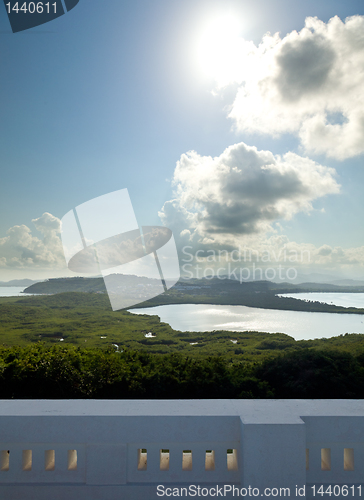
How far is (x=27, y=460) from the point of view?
7.40 ft

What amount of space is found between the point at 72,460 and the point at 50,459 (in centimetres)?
17

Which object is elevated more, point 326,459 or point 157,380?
point 326,459

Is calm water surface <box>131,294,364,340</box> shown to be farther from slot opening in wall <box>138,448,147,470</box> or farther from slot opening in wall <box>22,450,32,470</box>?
slot opening in wall <box>22,450,32,470</box>

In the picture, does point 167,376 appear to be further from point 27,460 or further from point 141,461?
point 27,460

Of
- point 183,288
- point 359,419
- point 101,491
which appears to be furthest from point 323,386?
point 183,288

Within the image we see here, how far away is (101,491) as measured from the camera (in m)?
2.17

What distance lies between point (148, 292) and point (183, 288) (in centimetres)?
1073

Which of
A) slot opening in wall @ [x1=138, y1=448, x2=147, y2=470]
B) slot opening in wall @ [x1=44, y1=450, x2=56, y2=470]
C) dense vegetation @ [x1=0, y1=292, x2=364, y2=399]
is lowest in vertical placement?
dense vegetation @ [x1=0, y1=292, x2=364, y2=399]

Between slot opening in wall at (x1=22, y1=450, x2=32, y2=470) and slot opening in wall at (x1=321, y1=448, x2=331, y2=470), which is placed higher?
slot opening in wall at (x1=22, y1=450, x2=32, y2=470)

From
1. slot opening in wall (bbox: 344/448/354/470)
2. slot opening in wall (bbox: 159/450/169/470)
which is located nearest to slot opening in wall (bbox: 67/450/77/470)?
slot opening in wall (bbox: 159/450/169/470)

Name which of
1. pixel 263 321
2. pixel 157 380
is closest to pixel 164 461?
pixel 157 380

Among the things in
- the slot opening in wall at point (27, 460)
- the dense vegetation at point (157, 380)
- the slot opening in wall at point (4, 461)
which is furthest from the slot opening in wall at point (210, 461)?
the dense vegetation at point (157, 380)

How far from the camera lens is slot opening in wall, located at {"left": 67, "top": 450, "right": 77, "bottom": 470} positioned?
2.22m

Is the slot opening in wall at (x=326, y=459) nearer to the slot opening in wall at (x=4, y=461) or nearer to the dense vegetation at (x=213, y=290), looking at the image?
the slot opening in wall at (x=4, y=461)
